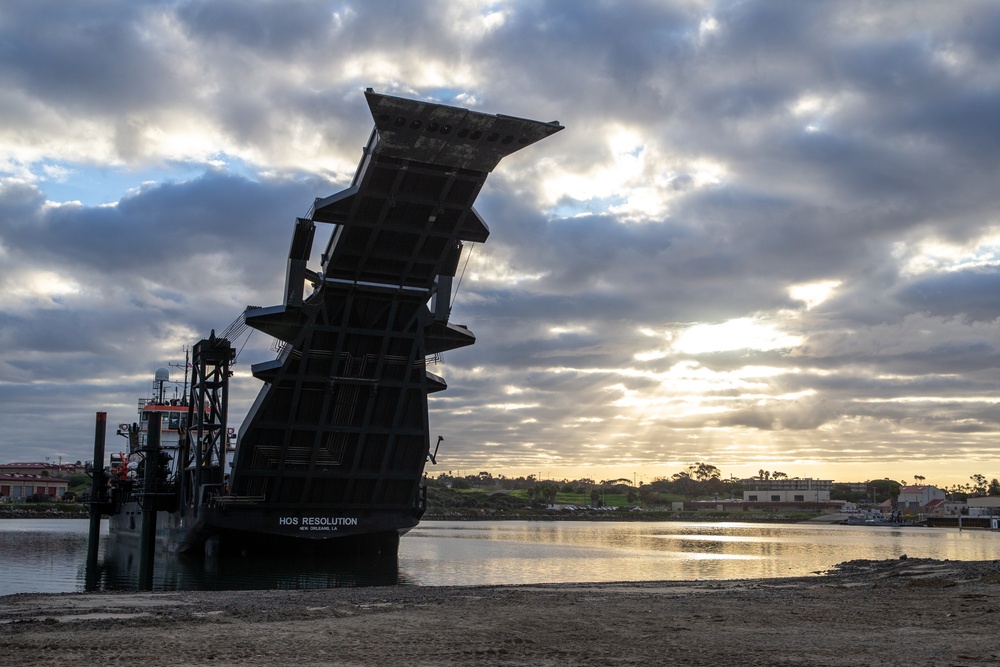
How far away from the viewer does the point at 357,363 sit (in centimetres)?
3872

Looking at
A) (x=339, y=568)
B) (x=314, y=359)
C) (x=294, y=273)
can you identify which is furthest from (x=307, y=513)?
(x=294, y=273)

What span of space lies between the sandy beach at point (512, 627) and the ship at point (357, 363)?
14116 millimetres

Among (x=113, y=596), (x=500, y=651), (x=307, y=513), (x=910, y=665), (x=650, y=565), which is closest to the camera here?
(x=910, y=665)

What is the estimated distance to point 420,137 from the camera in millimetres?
30359

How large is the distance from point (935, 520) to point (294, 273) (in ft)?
531

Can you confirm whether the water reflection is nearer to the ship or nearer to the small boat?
the ship

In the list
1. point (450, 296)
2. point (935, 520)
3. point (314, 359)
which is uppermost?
point (450, 296)

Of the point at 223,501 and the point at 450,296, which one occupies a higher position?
the point at 450,296

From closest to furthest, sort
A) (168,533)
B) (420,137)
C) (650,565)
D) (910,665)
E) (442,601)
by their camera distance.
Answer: (910,665)
(442,601)
(420,137)
(650,565)
(168,533)

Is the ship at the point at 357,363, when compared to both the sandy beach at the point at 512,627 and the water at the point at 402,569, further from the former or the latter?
the sandy beach at the point at 512,627

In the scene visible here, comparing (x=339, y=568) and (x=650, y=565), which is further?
(x=650, y=565)

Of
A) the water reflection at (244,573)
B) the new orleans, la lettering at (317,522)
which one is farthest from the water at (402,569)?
the new orleans, la lettering at (317,522)

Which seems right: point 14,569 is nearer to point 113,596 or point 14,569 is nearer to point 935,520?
point 113,596

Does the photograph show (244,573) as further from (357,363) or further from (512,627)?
(512,627)
